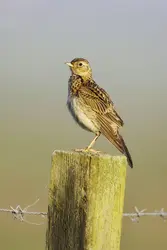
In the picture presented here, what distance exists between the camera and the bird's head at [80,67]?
28.6 feet

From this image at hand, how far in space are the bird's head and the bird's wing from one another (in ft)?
1.92

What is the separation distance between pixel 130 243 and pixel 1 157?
7.79 metres

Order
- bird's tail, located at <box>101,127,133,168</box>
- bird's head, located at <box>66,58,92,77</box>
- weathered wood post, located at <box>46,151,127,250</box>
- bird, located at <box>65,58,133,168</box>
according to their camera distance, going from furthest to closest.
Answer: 1. bird's head, located at <box>66,58,92,77</box>
2. bird, located at <box>65,58,133,168</box>
3. bird's tail, located at <box>101,127,133,168</box>
4. weathered wood post, located at <box>46,151,127,250</box>

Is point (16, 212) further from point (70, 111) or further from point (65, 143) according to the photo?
point (65, 143)

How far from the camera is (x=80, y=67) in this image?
28.8ft

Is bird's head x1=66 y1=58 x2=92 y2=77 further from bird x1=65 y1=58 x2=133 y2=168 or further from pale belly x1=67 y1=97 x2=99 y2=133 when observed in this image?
pale belly x1=67 y1=97 x2=99 y2=133

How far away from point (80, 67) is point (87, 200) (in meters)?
4.31

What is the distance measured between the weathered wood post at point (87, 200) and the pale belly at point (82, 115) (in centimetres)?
310

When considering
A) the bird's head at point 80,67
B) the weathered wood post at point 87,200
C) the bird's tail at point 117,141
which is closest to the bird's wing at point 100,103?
the bird's tail at point 117,141

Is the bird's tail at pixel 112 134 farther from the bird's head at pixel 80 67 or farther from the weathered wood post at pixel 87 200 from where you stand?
the weathered wood post at pixel 87 200

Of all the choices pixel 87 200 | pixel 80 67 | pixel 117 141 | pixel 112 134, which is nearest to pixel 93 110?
pixel 112 134

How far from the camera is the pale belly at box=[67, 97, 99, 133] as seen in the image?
785 cm

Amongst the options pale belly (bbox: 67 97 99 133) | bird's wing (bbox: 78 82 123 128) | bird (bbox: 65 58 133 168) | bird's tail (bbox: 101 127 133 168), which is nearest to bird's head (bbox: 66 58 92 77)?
bird (bbox: 65 58 133 168)

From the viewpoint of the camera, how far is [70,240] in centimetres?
466
